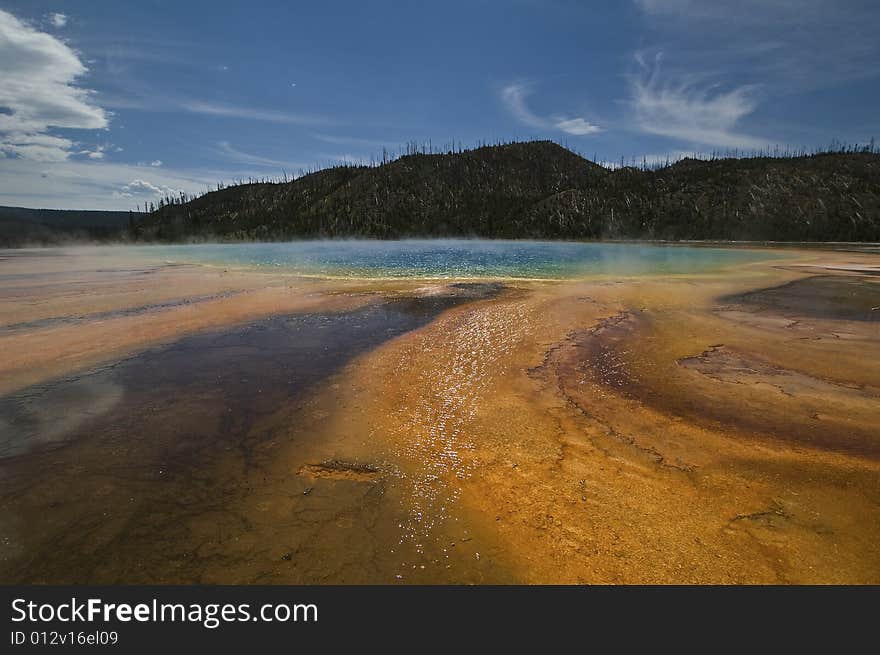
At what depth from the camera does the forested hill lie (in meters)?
76.5

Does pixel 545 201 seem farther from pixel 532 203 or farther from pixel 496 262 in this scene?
pixel 496 262

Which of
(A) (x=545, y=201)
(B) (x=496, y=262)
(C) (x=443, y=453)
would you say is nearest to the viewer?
(C) (x=443, y=453)

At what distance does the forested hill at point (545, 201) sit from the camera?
251 ft

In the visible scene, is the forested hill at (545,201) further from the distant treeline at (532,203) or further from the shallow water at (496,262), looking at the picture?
the shallow water at (496,262)

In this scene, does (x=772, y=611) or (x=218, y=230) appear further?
(x=218, y=230)

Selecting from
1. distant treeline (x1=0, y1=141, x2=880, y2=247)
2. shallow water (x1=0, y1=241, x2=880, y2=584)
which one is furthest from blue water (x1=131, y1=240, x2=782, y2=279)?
distant treeline (x1=0, y1=141, x2=880, y2=247)

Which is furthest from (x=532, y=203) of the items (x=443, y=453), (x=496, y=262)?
(x=443, y=453)

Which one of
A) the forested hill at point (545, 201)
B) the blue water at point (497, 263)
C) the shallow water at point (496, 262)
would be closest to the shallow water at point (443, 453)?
the shallow water at point (496, 262)

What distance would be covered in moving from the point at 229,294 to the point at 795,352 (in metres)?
17.7

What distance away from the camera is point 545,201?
108812 mm

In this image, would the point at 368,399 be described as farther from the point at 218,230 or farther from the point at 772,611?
the point at 218,230

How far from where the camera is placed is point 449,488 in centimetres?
428

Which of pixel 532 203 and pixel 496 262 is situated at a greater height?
pixel 532 203

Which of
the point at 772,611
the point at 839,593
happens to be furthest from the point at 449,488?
the point at 839,593
